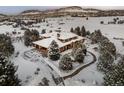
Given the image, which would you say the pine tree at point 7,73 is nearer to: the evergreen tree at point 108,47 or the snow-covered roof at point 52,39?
the snow-covered roof at point 52,39

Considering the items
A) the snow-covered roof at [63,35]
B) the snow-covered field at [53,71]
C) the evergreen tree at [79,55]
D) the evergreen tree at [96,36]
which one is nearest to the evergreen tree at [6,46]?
the snow-covered field at [53,71]

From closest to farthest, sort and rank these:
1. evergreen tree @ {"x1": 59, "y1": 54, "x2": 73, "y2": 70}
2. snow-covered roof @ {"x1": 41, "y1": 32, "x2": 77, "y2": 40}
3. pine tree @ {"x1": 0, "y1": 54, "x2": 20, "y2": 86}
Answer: pine tree @ {"x1": 0, "y1": 54, "x2": 20, "y2": 86}, evergreen tree @ {"x1": 59, "y1": 54, "x2": 73, "y2": 70}, snow-covered roof @ {"x1": 41, "y1": 32, "x2": 77, "y2": 40}

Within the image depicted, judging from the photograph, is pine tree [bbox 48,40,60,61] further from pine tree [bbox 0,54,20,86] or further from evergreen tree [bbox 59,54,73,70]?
pine tree [bbox 0,54,20,86]

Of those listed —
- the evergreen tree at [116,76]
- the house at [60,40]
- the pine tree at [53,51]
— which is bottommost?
the evergreen tree at [116,76]

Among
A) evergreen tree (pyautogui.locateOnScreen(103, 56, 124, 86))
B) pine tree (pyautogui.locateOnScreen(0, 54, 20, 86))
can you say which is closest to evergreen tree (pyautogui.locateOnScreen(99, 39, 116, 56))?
evergreen tree (pyautogui.locateOnScreen(103, 56, 124, 86))

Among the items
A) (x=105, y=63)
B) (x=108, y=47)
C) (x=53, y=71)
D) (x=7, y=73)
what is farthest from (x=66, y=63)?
(x=7, y=73)
